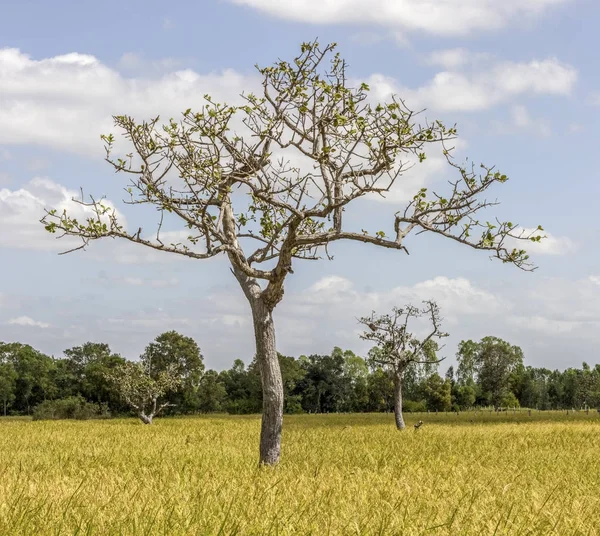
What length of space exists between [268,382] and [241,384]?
79.5 metres

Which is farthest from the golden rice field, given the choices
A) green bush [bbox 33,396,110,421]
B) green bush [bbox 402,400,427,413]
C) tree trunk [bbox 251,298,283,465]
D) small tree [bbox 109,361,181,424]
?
green bush [bbox 402,400,427,413]

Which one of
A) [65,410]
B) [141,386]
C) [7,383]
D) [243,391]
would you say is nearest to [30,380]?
[7,383]

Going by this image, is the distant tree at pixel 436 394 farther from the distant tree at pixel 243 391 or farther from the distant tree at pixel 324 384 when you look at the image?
the distant tree at pixel 243 391

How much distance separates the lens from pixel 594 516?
29.0ft

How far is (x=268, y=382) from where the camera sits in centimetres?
1370

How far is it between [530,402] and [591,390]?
18.5m

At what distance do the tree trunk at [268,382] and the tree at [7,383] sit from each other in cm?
8212

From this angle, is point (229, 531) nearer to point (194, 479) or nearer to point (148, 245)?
point (194, 479)

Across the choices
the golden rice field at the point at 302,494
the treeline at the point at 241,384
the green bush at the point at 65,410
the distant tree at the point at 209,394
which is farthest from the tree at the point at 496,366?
the golden rice field at the point at 302,494

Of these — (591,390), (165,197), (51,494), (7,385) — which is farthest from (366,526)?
(591,390)

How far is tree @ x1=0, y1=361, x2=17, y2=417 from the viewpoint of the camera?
87.0 meters

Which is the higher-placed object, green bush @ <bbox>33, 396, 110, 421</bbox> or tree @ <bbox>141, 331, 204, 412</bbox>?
tree @ <bbox>141, 331, 204, 412</bbox>

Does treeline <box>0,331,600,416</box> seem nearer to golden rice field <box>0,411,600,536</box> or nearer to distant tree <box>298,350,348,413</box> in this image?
distant tree <box>298,350,348,413</box>

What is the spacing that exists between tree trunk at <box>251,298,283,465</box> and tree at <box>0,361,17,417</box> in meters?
82.1
